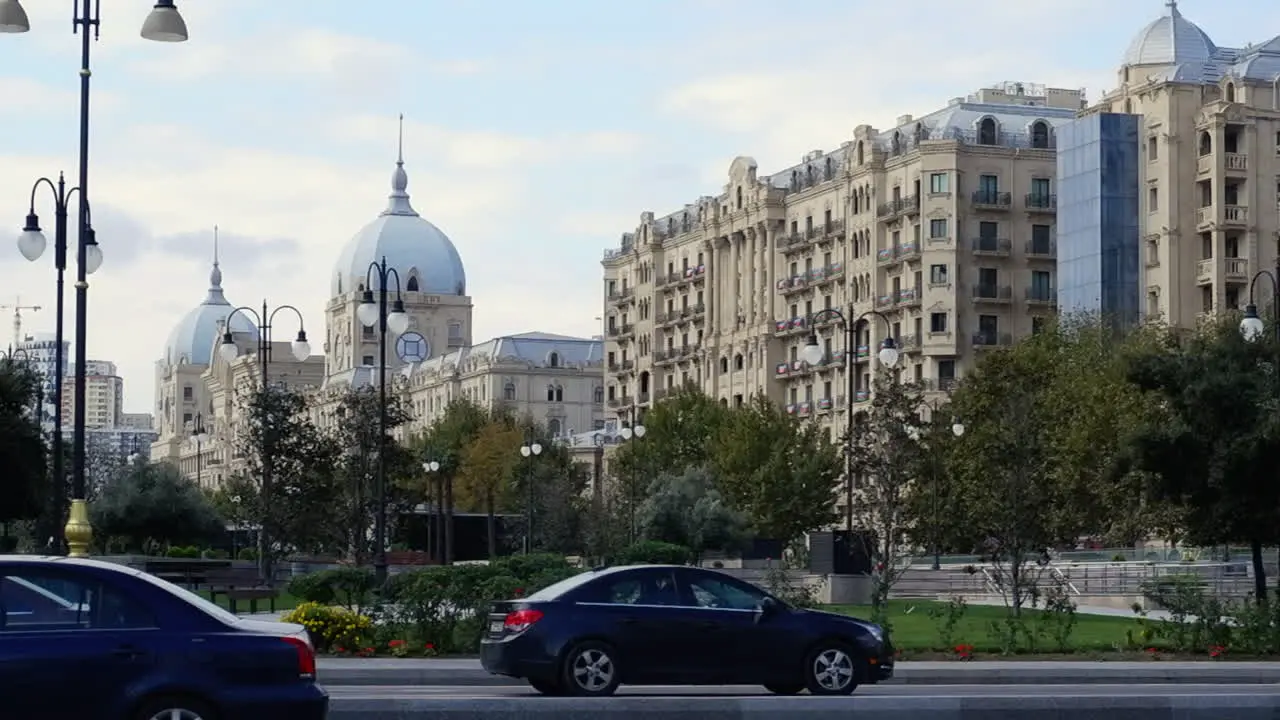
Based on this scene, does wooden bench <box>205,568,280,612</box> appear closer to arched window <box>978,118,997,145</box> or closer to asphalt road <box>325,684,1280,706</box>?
asphalt road <box>325,684,1280,706</box>

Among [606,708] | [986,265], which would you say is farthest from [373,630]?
[986,265]

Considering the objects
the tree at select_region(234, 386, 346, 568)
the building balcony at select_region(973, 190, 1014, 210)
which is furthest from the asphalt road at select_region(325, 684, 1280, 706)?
the building balcony at select_region(973, 190, 1014, 210)

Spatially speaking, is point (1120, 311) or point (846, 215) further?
point (846, 215)

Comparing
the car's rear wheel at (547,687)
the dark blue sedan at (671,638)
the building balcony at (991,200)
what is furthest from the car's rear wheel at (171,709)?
the building balcony at (991,200)

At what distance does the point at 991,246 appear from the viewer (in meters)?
103

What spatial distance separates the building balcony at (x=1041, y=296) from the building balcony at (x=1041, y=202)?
3.44 meters

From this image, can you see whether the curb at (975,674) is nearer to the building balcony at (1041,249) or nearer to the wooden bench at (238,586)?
the wooden bench at (238,586)

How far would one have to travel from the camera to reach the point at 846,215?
11150cm

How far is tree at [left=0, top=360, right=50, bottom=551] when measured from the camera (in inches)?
2163

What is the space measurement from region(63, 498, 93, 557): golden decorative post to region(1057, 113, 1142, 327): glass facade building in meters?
70.5

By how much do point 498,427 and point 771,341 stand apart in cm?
1992

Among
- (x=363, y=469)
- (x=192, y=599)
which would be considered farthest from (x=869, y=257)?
(x=192, y=599)

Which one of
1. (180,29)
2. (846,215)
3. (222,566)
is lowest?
(222,566)

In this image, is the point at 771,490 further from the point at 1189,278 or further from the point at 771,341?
the point at 771,341
